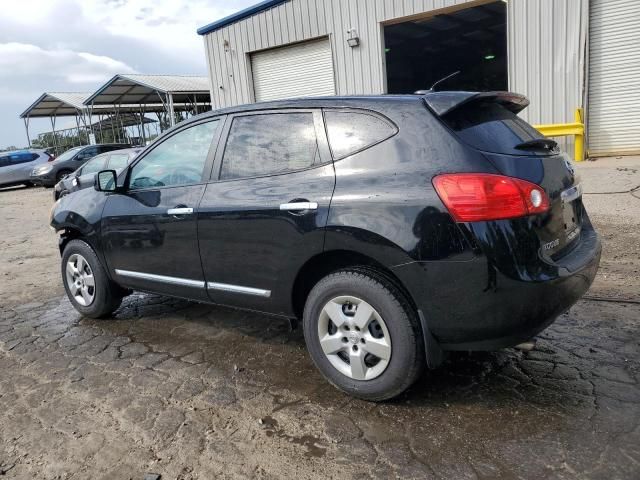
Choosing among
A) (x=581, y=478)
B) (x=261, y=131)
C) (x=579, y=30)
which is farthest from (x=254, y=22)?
(x=581, y=478)

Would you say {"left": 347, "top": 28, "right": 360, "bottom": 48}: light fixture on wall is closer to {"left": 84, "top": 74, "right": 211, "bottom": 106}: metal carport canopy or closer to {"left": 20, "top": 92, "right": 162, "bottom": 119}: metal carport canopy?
{"left": 84, "top": 74, "right": 211, "bottom": 106}: metal carport canopy

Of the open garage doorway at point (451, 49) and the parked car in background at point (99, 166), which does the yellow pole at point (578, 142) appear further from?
the parked car in background at point (99, 166)

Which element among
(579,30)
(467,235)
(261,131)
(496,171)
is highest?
(579,30)

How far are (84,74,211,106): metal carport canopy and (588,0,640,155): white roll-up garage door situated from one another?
17.8 metres

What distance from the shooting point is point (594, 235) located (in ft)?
10.7

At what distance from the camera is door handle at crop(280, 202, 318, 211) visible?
2.98m

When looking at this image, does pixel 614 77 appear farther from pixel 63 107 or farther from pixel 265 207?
pixel 63 107

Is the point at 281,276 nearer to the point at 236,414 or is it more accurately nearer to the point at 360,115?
the point at 236,414

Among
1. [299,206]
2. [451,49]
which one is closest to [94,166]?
[299,206]

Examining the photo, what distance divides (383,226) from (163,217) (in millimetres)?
1830

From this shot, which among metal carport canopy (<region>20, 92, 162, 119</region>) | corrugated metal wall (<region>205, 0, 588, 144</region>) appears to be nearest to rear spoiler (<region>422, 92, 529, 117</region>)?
corrugated metal wall (<region>205, 0, 588, 144</region>)

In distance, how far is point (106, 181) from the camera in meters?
4.38

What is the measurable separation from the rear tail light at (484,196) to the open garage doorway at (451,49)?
534 inches

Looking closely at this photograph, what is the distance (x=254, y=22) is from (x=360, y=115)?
12916 millimetres
